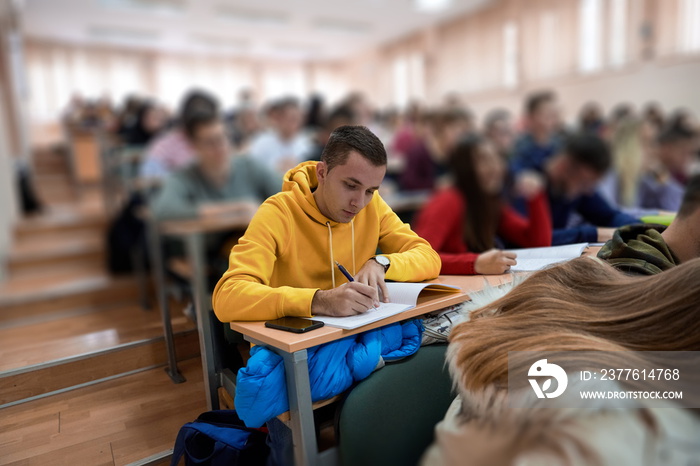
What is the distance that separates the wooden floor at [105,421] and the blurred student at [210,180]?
1.11 metres

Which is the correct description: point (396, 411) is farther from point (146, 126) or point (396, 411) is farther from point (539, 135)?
point (146, 126)

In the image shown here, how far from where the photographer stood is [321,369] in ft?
3.19

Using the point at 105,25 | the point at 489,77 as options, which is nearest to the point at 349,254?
the point at 489,77

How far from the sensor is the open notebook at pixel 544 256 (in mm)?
1195

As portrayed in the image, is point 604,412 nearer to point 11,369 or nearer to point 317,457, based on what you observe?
point 317,457

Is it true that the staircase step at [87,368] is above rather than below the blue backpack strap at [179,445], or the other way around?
above

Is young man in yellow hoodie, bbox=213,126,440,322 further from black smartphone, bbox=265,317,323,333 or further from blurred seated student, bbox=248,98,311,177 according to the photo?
blurred seated student, bbox=248,98,311,177

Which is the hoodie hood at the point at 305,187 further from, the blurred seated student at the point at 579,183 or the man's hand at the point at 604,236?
the blurred seated student at the point at 579,183

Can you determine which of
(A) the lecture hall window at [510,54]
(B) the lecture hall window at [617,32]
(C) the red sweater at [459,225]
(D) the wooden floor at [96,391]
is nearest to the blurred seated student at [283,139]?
(C) the red sweater at [459,225]

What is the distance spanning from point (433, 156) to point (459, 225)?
7.82ft

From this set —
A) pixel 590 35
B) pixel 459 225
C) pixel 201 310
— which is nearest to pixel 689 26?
pixel 590 35

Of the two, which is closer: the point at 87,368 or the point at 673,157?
the point at 87,368

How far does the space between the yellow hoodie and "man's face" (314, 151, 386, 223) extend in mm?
35

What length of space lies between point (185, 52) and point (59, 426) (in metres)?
11.9
